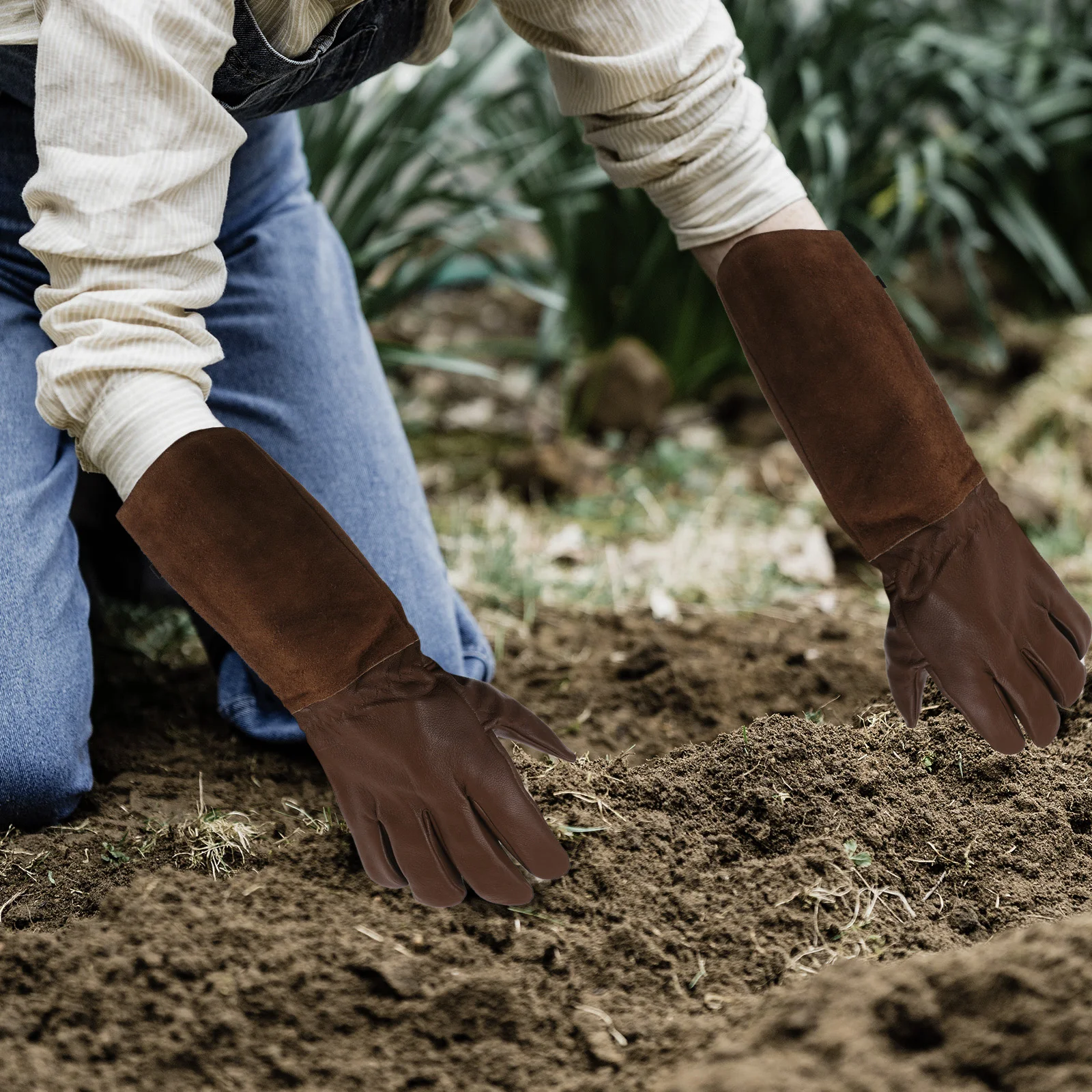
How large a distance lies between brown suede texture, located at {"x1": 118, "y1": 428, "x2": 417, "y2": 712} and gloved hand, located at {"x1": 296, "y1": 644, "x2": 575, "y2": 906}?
2 cm

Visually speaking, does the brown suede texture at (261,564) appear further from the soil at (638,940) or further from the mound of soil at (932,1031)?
the mound of soil at (932,1031)

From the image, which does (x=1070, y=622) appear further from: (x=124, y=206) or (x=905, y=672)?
(x=124, y=206)

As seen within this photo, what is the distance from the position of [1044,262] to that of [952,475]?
2078mm

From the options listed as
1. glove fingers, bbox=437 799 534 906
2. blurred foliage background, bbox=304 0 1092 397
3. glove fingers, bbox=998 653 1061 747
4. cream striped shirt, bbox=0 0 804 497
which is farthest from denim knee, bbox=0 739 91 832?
blurred foliage background, bbox=304 0 1092 397

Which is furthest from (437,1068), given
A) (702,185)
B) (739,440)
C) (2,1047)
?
(739,440)

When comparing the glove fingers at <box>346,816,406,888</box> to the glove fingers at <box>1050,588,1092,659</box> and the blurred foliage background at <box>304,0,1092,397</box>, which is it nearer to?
the glove fingers at <box>1050,588,1092,659</box>

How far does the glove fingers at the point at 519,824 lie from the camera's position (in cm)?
88

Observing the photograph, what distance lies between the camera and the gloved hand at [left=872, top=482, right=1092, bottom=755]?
0.98m

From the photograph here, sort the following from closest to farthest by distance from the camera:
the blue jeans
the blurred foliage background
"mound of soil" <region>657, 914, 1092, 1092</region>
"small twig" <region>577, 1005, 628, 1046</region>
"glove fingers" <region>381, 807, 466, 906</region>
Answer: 1. "mound of soil" <region>657, 914, 1092, 1092</region>
2. "small twig" <region>577, 1005, 628, 1046</region>
3. "glove fingers" <region>381, 807, 466, 906</region>
4. the blue jeans
5. the blurred foliage background

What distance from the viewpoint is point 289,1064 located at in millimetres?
743

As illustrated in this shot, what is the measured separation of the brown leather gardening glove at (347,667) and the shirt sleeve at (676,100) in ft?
1.56

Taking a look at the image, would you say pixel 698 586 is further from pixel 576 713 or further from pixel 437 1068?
pixel 437 1068

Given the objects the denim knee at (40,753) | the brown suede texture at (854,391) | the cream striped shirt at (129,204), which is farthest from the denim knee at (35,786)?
the brown suede texture at (854,391)

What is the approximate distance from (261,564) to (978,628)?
1.98ft
